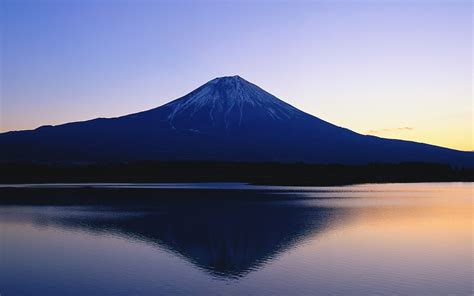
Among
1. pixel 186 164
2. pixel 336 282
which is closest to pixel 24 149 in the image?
→ pixel 186 164

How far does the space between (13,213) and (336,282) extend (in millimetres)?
20916

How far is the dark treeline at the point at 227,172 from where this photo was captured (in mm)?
84188

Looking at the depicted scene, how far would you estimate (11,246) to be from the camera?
18.6m

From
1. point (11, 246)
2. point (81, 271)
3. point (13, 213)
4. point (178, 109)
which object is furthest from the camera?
point (178, 109)

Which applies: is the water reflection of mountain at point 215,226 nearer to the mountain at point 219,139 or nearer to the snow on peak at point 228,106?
the mountain at point 219,139

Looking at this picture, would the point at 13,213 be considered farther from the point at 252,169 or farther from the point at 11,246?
the point at 252,169

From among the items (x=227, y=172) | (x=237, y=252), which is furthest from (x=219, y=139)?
(x=237, y=252)

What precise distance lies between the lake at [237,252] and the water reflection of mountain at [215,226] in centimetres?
4

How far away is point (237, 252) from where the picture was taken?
1780 cm

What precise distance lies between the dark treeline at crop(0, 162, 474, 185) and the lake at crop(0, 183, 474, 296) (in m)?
54.8

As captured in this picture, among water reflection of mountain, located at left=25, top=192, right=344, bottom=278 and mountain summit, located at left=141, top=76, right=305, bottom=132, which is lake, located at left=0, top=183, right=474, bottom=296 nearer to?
water reflection of mountain, located at left=25, top=192, right=344, bottom=278

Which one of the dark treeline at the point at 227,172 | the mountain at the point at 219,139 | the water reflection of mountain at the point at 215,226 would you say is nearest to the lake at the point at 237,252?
the water reflection of mountain at the point at 215,226

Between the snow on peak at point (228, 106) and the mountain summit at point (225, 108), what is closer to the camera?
the mountain summit at point (225, 108)

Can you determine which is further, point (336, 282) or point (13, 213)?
point (13, 213)
